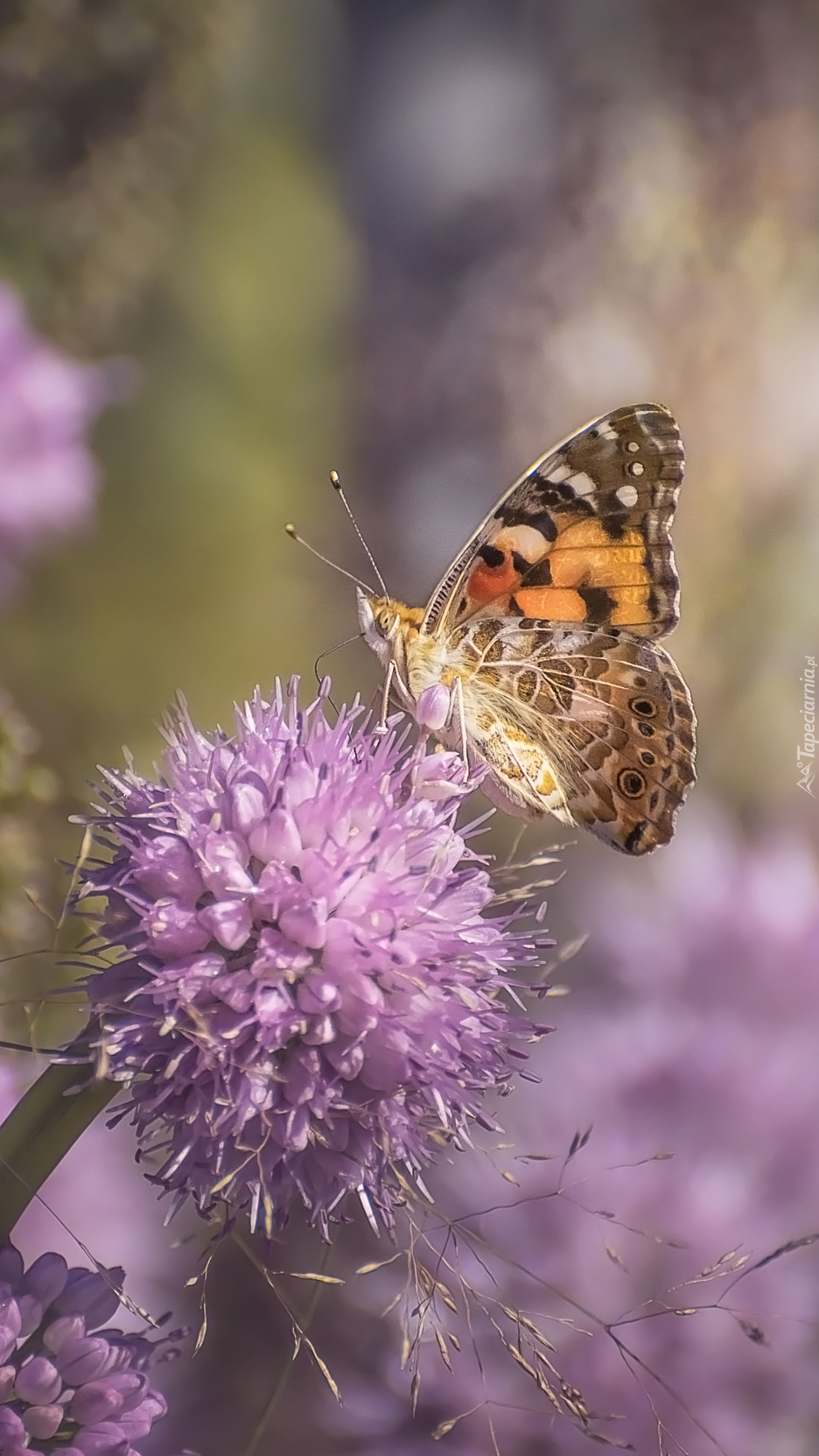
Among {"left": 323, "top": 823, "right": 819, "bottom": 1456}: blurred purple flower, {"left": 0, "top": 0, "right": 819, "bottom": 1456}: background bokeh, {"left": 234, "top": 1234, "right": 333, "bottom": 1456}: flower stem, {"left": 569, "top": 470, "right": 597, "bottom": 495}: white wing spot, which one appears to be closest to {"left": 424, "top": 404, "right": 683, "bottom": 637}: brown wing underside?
{"left": 569, "top": 470, "right": 597, "bottom": 495}: white wing spot

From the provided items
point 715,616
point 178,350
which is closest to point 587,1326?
point 715,616

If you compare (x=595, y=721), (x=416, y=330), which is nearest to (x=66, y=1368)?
(x=595, y=721)

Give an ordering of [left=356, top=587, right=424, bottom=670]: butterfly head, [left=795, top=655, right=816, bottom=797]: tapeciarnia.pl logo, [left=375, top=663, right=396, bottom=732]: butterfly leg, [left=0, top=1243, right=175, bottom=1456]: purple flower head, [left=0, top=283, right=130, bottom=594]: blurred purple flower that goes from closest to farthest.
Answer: [left=0, top=1243, right=175, bottom=1456]: purple flower head < [left=375, top=663, right=396, bottom=732]: butterfly leg < [left=356, top=587, right=424, bottom=670]: butterfly head < [left=0, top=283, right=130, bottom=594]: blurred purple flower < [left=795, top=655, right=816, bottom=797]: tapeciarnia.pl logo

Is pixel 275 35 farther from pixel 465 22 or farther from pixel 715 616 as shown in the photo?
pixel 715 616

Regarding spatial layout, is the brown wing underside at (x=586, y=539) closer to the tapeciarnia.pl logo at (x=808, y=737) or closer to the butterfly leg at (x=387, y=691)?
the butterfly leg at (x=387, y=691)

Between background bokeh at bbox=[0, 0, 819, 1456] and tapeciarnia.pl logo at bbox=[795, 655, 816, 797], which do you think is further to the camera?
tapeciarnia.pl logo at bbox=[795, 655, 816, 797]

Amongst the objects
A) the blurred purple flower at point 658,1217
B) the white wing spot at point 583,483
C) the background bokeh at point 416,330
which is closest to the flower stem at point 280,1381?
the blurred purple flower at point 658,1217

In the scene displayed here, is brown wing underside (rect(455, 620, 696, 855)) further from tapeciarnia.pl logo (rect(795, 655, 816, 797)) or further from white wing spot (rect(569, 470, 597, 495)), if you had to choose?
tapeciarnia.pl logo (rect(795, 655, 816, 797))
